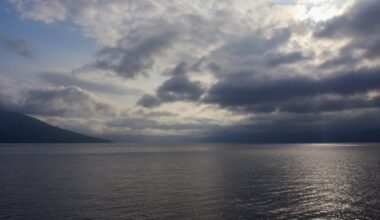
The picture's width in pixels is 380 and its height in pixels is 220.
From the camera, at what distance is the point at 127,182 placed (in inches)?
3155

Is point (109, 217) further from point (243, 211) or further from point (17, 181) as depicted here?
point (17, 181)

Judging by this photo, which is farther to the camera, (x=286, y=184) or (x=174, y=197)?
(x=286, y=184)

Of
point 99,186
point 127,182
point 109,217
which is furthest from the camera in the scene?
point 127,182

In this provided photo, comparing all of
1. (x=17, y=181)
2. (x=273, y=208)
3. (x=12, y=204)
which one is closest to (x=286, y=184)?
(x=273, y=208)

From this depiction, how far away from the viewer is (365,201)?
5694cm

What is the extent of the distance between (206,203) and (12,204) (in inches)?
1247

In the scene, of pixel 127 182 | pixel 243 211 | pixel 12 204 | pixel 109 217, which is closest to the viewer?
pixel 109 217

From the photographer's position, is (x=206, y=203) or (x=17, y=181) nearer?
(x=206, y=203)

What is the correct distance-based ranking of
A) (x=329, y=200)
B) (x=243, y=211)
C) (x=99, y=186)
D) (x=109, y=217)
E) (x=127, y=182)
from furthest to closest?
(x=127, y=182)
(x=99, y=186)
(x=329, y=200)
(x=243, y=211)
(x=109, y=217)

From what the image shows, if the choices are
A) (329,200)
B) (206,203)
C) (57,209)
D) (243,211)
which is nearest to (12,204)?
(57,209)

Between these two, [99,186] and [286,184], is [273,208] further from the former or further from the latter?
[99,186]

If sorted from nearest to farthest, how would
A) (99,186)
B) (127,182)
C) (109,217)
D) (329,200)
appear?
(109,217) → (329,200) → (99,186) → (127,182)

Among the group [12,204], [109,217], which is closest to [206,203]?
[109,217]

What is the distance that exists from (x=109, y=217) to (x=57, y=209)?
402 inches
